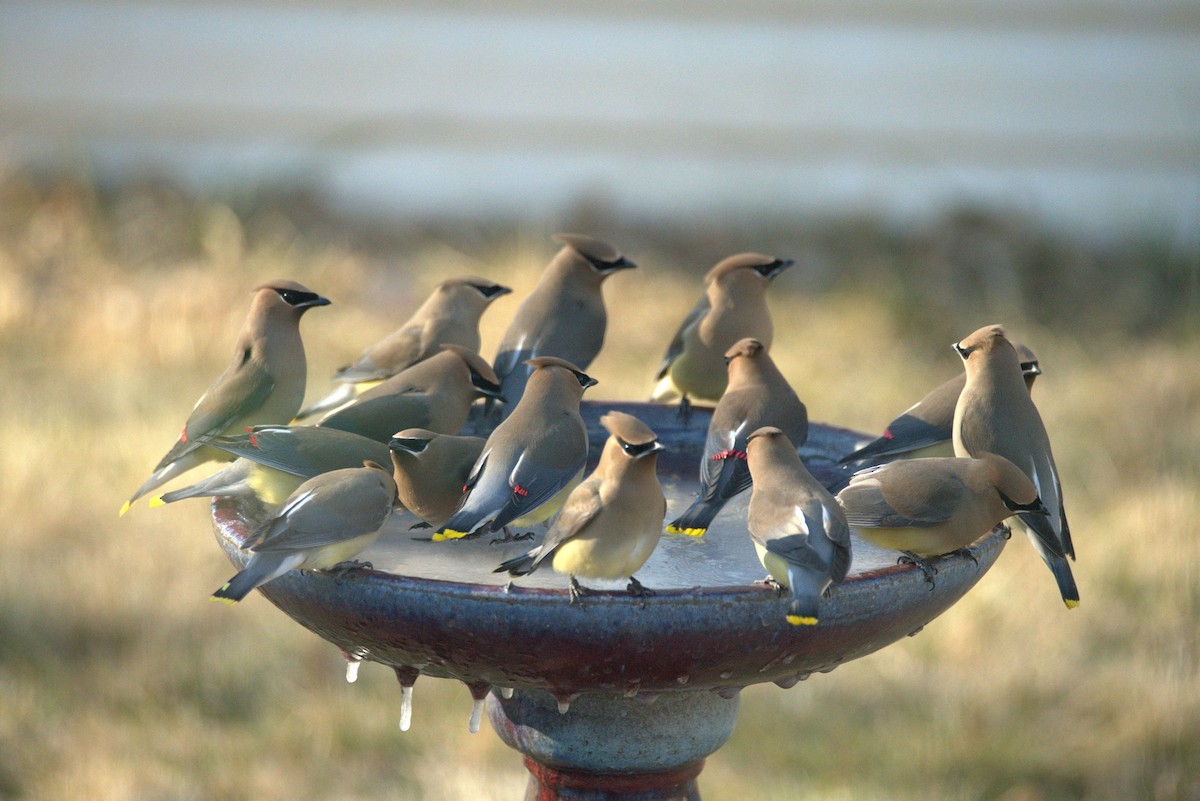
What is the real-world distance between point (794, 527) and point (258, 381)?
1429mm

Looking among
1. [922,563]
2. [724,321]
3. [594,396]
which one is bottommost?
[594,396]

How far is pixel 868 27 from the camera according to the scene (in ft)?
28.6

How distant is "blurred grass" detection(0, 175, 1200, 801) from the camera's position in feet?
15.2

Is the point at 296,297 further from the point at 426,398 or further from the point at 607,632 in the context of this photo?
the point at 607,632

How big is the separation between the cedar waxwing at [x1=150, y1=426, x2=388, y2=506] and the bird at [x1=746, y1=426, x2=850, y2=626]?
0.79 meters

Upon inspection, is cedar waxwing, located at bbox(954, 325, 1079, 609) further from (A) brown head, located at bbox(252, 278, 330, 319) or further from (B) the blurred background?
(B) the blurred background

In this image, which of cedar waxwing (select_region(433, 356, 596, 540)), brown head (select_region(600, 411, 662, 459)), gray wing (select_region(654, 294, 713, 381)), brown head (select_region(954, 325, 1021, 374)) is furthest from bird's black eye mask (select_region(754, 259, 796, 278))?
brown head (select_region(600, 411, 662, 459))

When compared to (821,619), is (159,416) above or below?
below

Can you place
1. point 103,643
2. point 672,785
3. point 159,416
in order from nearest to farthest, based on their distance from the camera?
1. point 672,785
2. point 103,643
3. point 159,416

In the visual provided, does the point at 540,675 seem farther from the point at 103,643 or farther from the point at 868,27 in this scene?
the point at 868,27

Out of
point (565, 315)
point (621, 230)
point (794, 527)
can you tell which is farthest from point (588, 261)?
point (621, 230)

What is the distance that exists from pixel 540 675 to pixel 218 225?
6.17 m

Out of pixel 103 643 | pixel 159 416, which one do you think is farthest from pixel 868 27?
pixel 103 643

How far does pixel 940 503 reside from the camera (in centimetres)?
270
